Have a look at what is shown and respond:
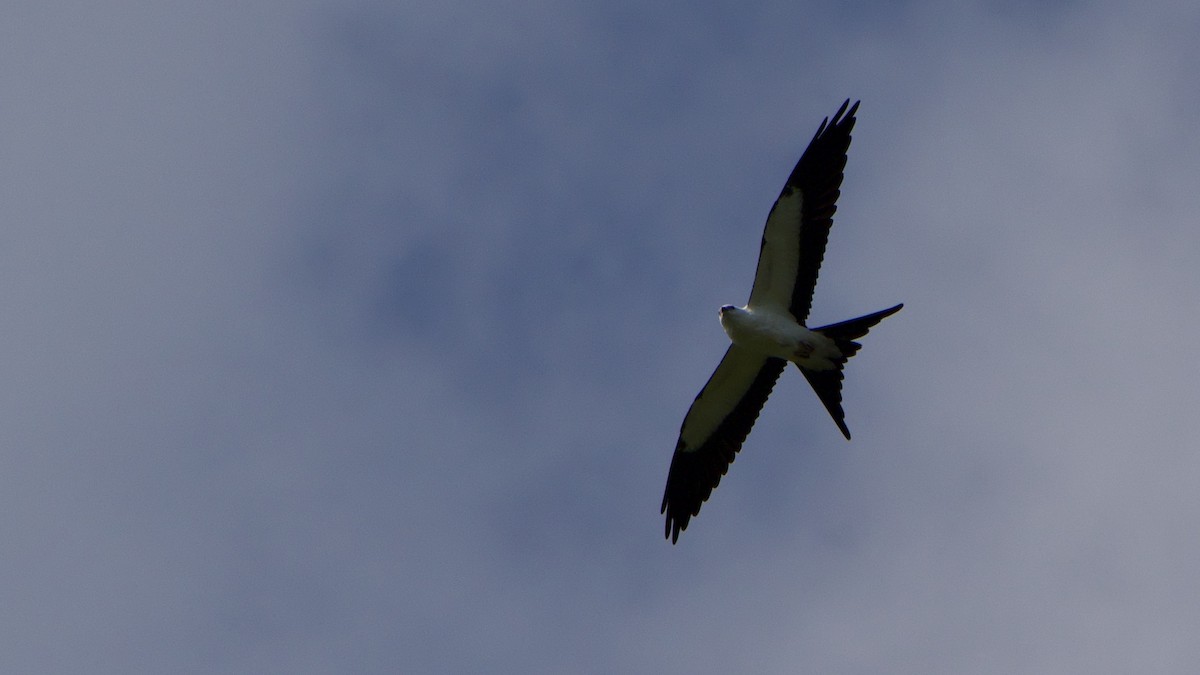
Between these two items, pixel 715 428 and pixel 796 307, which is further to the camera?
pixel 715 428

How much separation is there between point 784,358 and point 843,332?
112 centimetres

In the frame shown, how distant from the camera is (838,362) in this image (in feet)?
58.5

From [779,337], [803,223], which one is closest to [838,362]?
[779,337]

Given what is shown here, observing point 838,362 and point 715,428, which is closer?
point 838,362

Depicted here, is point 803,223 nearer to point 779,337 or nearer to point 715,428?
point 779,337

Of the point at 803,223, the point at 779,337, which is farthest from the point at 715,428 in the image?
the point at 803,223

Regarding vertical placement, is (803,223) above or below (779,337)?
above

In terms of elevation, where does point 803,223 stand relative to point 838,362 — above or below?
above

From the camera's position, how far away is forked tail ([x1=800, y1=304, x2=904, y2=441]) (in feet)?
56.9

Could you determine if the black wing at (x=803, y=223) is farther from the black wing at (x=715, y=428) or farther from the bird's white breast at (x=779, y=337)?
the black wing at (x=715, y=428)

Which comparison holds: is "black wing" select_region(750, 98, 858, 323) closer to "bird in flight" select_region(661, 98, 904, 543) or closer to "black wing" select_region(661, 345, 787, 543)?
"bird in flight" select_region(661, 98, 904, 543)

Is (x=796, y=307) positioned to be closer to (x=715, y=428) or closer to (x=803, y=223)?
(x=803, y=223)

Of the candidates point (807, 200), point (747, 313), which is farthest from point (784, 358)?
point (807, 200)

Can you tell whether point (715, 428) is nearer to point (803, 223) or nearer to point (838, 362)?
point (838, 362)
